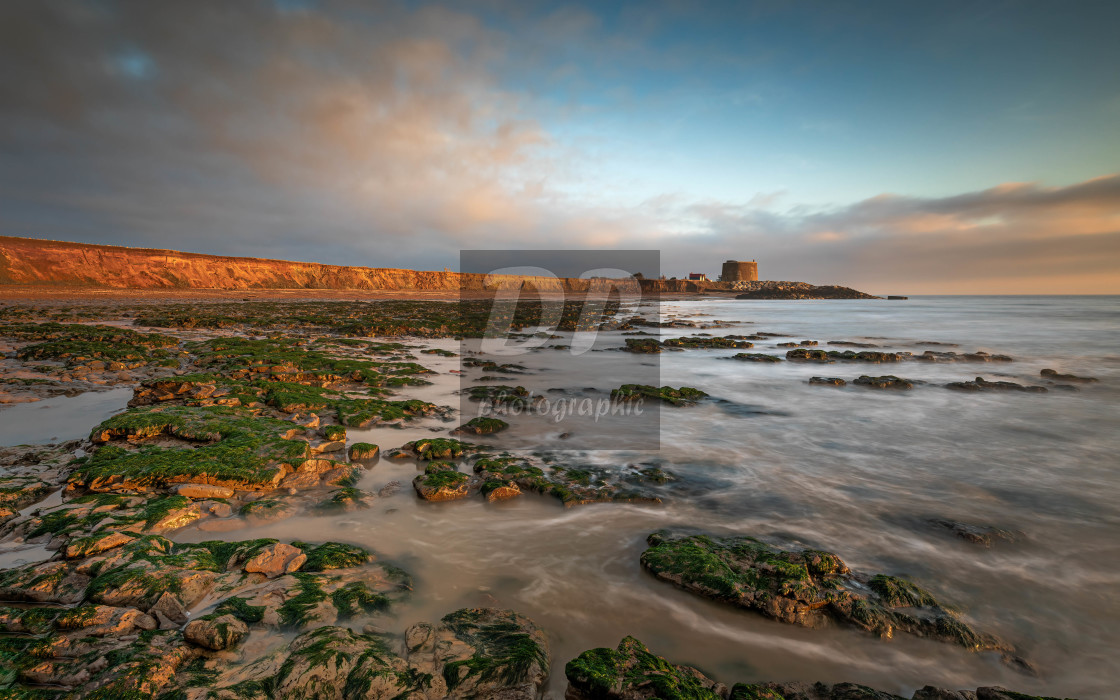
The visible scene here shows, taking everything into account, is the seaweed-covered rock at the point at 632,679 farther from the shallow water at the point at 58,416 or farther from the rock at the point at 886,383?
the rock at the point at 886,383

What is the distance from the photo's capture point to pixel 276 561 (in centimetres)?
382

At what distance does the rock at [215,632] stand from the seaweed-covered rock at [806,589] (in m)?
3.21

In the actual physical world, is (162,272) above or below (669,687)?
above

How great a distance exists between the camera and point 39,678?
2.47m

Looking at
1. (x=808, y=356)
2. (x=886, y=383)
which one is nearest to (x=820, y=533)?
(x=886, y=383)

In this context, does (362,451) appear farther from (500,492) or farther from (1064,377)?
(1064,377)

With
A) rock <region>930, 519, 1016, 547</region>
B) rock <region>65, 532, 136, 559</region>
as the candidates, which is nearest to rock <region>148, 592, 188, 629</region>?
rock <region>65, 532, 136, 559</region>

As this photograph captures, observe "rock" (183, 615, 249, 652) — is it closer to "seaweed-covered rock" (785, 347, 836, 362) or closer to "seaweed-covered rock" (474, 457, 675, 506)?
"seaweed-covered rock" (474, 457, 675, 506)

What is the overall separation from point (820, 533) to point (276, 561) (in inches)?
216

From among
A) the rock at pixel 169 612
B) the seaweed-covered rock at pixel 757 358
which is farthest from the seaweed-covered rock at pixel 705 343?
the rock at pixel 169 612

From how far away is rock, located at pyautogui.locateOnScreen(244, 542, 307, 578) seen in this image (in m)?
3.74

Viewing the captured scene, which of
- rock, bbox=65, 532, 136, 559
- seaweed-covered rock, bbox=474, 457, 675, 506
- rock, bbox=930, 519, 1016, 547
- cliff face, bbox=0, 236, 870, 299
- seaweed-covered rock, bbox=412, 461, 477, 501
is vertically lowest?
rock, bbox=930, 519, 1016, 547

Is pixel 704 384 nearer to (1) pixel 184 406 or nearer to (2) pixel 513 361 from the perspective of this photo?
(2) pixel 513 361

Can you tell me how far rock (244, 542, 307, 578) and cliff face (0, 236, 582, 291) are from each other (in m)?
77.1
